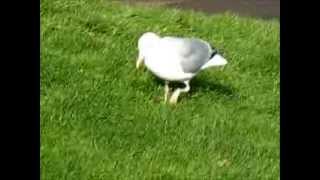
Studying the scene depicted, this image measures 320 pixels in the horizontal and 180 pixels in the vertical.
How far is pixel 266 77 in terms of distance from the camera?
6328 mm

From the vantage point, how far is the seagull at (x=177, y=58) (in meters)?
5.29

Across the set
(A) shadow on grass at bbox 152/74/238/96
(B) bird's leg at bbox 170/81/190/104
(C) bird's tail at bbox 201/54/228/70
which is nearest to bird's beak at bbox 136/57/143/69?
(A) shadow on grass at bbox 152/74/238/96

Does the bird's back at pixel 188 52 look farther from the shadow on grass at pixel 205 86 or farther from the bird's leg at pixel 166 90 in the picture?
the shadow on grass at pixel 205 86

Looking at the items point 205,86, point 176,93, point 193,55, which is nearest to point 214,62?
point 193,55

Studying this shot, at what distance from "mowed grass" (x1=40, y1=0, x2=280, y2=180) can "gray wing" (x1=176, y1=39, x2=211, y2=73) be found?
0.31 metres

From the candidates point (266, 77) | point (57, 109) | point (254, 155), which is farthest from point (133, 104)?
point (266, 77)

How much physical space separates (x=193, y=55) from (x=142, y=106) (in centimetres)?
48

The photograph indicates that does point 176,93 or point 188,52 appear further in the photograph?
point 176,93

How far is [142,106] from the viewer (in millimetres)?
5387

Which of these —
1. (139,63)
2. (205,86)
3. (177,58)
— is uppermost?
(177,58)

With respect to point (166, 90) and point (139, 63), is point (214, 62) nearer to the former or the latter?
point (166, 90)

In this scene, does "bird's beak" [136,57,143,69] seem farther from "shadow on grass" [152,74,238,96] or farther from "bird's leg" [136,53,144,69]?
"shadow on grass" [152,74,238,96]
